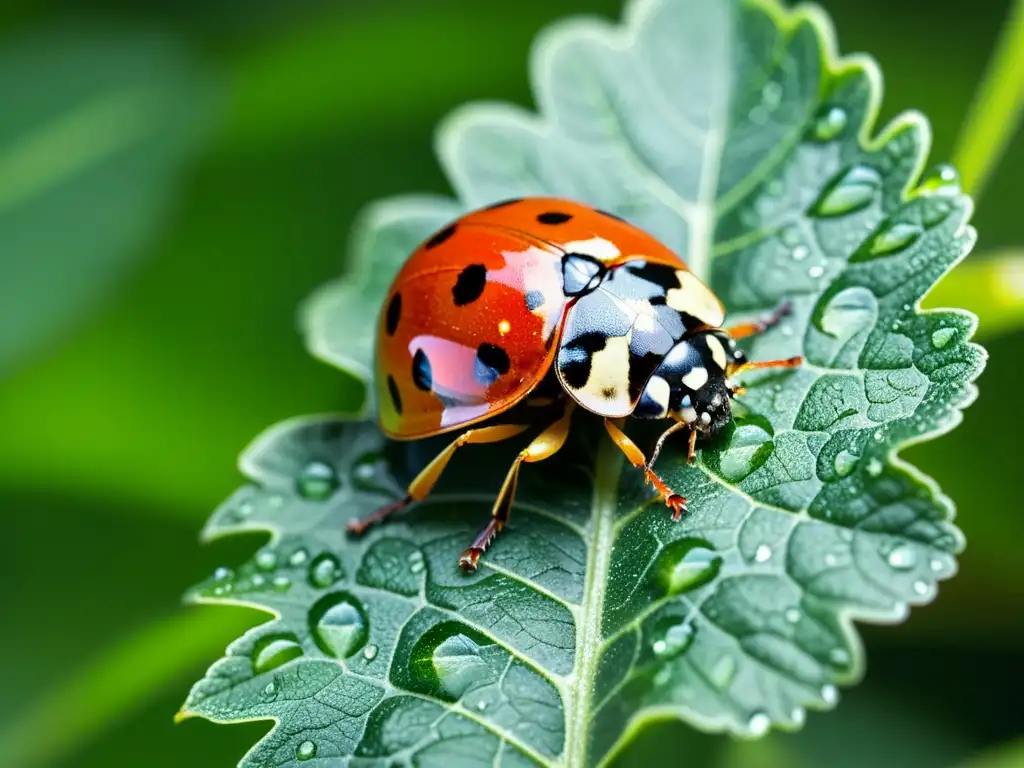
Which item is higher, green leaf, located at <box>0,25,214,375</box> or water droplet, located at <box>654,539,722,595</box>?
green leaf, located at <box>0,25,214,375</box>

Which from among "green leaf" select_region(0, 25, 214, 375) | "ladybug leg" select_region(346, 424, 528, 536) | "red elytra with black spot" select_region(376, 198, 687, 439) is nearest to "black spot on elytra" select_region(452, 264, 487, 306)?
"red elytra with black spot" select_region(376, 198, 687, 439)

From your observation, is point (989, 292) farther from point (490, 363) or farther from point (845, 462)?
point (490, 363)

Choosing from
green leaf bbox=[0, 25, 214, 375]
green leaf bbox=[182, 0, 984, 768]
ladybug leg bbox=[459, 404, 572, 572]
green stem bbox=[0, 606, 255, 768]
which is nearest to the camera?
green leaf bbox=[182, 0, 984, 768]

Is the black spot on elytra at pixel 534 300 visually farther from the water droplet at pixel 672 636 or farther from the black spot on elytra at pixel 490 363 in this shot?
the water droplet at pixel 672 636

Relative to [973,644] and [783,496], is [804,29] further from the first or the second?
[973,644]

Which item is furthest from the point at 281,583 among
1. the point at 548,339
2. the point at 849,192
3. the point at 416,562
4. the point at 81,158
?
the point at 81,158

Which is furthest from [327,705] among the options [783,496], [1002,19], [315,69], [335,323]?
[1002,19]

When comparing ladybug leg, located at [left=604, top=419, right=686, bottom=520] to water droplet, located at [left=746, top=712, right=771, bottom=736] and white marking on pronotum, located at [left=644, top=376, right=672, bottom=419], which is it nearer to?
white marking on pronotum, located at [left=644, top=376, right=672, bottom=419]
